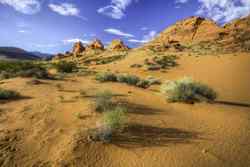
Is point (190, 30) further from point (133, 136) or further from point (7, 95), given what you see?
point (133, 136)

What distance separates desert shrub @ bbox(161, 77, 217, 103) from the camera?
7.82 metres

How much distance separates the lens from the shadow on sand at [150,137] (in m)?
4.50

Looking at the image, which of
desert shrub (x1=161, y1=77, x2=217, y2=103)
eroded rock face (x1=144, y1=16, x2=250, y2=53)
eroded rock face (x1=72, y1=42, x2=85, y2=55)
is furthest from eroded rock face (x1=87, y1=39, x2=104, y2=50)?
desert shrub (x1=161, y1=77, x2=217, y2=103)

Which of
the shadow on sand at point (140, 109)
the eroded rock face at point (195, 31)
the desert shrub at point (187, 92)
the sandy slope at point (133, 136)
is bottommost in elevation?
the sandy slope at point (133, 136)

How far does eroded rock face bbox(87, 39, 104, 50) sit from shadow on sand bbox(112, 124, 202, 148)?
3328 inches

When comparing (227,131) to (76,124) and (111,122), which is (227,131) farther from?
(76,124)

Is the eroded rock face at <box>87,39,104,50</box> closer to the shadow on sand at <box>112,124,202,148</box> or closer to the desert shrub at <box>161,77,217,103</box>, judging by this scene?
the desert shrub at <box>161,77,217,103</box>

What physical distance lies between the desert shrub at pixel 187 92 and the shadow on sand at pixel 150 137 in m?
2.74

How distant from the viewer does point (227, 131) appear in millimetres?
5410

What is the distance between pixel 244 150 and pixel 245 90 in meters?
8.17

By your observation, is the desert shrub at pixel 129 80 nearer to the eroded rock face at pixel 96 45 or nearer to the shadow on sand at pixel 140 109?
the shadow on sand at pixel 140 109

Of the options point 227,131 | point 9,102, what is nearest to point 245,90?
point 227,131

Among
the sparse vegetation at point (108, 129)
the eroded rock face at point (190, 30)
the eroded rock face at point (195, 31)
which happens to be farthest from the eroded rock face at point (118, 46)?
the sparse vegetation at point (108, 129)

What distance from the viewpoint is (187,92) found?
7.84 metres
